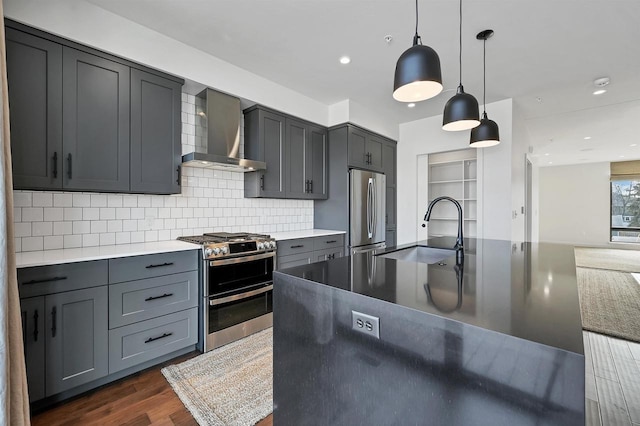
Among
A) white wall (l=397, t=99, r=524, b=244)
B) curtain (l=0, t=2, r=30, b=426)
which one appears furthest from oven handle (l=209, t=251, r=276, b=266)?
white wall (l=397, t=99, r=524, b=244)

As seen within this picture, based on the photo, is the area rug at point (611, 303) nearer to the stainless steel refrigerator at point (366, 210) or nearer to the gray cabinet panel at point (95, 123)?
the stainless steel refrigerator at point (366, 210)

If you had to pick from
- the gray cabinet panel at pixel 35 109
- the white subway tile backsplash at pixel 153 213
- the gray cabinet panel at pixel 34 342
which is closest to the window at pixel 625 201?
the white subway tile backsplash at pixel 153 213

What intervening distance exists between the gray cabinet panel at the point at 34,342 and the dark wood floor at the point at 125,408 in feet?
Answer: 0.59

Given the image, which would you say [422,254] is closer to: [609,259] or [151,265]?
[151,265]

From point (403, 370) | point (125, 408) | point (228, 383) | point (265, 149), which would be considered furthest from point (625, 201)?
point (125, 408)

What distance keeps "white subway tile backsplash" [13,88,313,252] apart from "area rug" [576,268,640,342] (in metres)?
3.79

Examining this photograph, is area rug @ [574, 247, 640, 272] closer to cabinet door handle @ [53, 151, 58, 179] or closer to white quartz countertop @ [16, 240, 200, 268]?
white quartz countertop @ [16, 240, 200, 268]

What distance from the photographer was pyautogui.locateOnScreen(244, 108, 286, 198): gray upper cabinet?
335cm

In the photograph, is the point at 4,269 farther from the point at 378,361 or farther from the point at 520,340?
the point at 520,340

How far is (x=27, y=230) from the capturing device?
6.89 ft

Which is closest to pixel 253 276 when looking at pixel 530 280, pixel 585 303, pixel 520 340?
pixel 530 280

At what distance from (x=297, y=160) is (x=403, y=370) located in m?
3.15

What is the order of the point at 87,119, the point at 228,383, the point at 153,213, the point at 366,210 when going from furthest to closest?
the point at 366,210 → the point at 153,213 → the point at 87,119 → the point at 228,383

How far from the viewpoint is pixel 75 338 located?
6.02 ft
